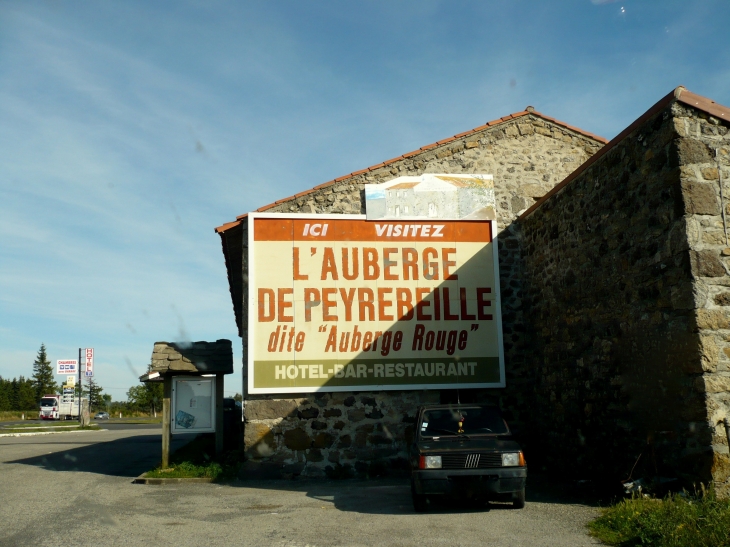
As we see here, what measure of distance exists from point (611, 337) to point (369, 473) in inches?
206

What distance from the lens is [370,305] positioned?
509 inches

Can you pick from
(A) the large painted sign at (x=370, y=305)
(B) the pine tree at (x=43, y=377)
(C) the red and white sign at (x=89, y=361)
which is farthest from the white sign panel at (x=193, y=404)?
(B) the pine tree at (x=43, y=377)

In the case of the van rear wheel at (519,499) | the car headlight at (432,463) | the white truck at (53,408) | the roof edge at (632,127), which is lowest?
the white truck at (53,408)

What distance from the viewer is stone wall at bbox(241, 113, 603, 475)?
1222 cm

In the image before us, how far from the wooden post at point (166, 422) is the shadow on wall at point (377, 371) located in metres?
2.11

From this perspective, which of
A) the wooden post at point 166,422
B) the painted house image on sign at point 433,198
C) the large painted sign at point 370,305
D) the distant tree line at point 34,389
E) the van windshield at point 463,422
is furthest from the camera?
the distant tree line at point 34,389

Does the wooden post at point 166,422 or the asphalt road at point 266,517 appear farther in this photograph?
the wooden post at point 166,422

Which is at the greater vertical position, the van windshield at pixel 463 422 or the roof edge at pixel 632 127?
the roof edge at pixel 632 127

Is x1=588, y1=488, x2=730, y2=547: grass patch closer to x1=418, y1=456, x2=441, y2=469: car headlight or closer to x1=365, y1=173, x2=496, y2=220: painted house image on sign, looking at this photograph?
x1=418, y1=456, x2=441, y2=469: car headlight

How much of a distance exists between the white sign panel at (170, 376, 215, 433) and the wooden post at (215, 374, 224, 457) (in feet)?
0.28

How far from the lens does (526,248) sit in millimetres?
13414

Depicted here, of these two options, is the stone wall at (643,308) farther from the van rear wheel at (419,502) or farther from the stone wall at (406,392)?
the van rear wheel at (419,502)

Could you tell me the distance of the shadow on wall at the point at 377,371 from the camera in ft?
40.1

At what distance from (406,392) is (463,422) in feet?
11.4
